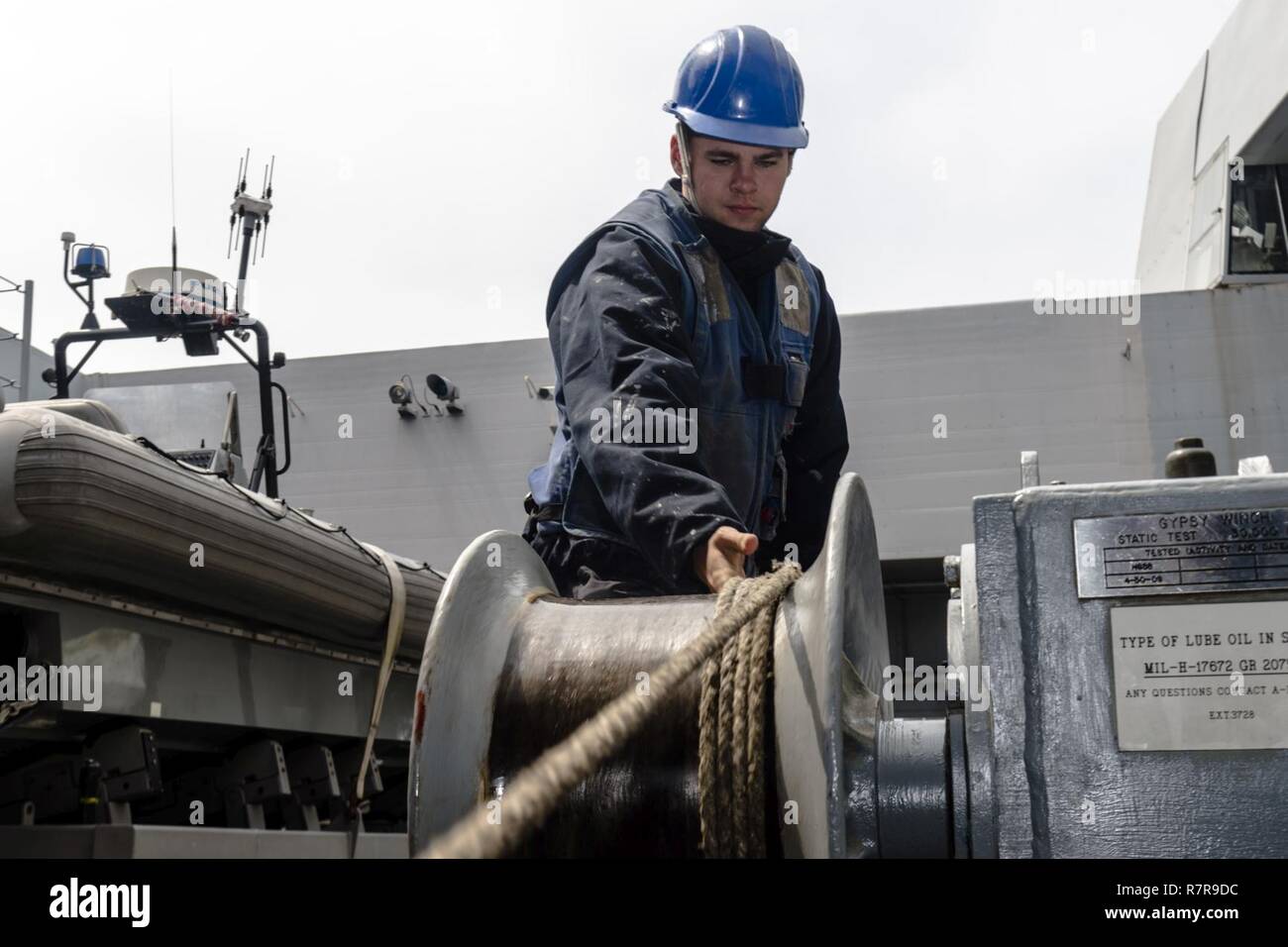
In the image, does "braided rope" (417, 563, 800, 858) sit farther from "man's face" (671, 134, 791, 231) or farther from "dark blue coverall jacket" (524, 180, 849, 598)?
"man's face" (671, 134, 791, 231)

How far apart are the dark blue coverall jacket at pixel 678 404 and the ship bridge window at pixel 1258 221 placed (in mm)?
13267

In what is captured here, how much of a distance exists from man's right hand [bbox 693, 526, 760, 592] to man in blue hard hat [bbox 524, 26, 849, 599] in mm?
132

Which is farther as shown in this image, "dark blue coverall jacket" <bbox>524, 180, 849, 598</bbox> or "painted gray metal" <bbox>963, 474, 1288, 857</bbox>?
"dark blue coverall jacket" <bbox>524, 180, 849, 598</bbox>

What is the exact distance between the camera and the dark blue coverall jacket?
2.86m

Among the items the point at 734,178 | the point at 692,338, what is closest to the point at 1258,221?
the point at 734,178

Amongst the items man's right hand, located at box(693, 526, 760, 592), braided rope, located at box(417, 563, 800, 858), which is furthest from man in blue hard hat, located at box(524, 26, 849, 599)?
braided rope, located at box(417, 563, 800, 858)

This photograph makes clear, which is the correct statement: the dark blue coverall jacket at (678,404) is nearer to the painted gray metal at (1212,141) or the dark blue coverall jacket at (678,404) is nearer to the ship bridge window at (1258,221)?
the painted gray metal at (1212,141)

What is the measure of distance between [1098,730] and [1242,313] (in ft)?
51.2

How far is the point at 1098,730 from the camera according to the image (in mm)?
2059

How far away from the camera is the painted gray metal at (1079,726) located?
200 cm

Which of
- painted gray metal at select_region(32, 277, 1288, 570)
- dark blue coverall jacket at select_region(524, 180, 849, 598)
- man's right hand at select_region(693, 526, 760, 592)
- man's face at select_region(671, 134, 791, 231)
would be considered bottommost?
man's right hand at select_region(693, 526, 760, 592)

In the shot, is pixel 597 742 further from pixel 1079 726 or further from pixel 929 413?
pixel 929 413
